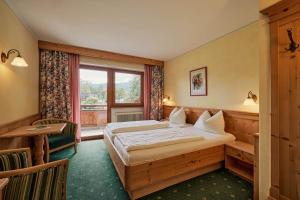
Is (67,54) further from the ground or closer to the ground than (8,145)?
further from the ground

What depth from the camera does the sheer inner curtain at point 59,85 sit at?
360 cm

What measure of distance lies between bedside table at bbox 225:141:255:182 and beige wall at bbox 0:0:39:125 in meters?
3.56

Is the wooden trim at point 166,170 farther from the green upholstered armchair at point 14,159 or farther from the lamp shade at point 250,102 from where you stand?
the green upholstered armchair at point 14,159

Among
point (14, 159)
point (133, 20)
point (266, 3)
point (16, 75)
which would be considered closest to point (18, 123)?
point (16, 75)

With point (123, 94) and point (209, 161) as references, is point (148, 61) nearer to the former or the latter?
point (123, 94)

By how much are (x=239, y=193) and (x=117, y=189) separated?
170cm

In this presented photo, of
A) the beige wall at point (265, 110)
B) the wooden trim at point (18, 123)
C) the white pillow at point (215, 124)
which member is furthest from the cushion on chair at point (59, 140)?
the beige wall at point (265, 110)

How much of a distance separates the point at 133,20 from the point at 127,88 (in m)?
2.73

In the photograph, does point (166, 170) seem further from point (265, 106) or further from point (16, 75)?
point (16, 75)

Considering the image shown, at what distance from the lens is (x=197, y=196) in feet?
6.22

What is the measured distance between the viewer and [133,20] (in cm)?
253

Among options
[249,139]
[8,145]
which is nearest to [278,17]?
[249,139]

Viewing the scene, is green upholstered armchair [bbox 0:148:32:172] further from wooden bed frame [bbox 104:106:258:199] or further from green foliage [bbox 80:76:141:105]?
green foliage [bbox 80:76:141:105]

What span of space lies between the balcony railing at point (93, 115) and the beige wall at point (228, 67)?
289 cm
